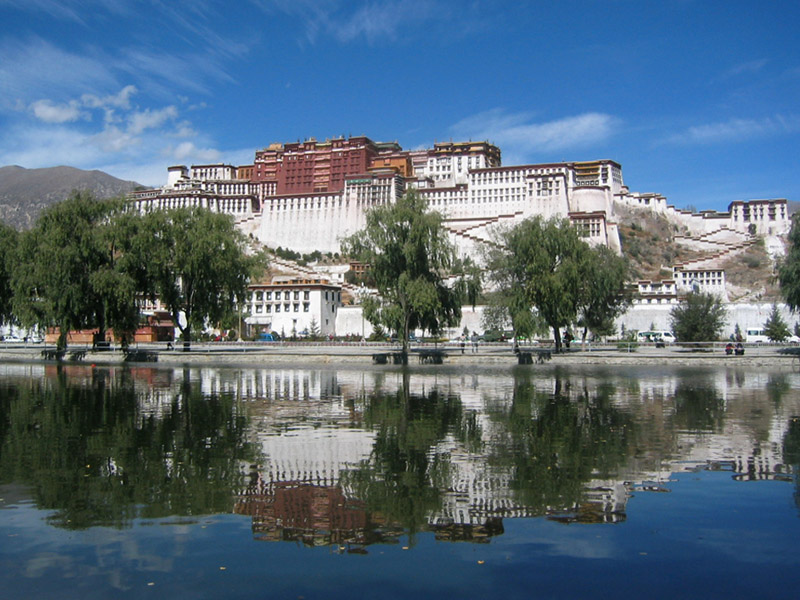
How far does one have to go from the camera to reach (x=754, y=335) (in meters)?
70.9

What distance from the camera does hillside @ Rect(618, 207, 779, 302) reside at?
9738 centimetres

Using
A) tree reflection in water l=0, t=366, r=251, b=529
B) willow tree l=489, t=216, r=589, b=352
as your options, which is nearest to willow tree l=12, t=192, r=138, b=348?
willow tree l=489, t=216, r=589, b=352

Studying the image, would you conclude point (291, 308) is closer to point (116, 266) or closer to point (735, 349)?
point (116, 266)

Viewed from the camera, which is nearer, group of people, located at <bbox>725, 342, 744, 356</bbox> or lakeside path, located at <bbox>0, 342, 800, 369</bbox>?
lakeside path, located at <bbox>0, 342, 800, 369</bbox>

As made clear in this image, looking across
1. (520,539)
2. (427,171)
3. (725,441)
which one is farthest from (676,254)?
(520,539)

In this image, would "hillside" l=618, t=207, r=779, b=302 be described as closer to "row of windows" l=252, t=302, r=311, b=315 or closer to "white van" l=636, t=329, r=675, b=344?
"white van" l=636, t=329, r=675, b=344

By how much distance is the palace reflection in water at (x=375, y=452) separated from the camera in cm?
920

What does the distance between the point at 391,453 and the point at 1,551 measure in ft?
21.6

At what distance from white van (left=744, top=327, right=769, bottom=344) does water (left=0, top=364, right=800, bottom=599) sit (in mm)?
54257

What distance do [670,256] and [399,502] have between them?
11171cm

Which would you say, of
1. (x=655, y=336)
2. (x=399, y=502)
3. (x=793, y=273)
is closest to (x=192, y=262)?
(x=793, y=273)

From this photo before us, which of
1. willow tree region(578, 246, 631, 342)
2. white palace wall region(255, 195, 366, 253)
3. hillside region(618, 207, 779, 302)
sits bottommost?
willow tree region(578, 246, 631, 342)

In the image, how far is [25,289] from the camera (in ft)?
147

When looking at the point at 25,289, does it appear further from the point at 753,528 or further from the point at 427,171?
the point at 427,171
